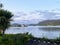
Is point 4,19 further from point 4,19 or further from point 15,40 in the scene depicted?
point 15,40

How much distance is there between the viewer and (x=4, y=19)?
22.5 meters

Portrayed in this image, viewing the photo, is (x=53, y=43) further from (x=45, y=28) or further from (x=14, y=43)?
(x=45, y=28)

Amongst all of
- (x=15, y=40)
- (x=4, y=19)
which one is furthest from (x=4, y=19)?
(x=15, y=40)

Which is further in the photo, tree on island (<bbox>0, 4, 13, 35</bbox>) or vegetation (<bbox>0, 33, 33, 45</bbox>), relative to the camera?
tree on island (<bbox>0, 4, 13, 35</bbox>)

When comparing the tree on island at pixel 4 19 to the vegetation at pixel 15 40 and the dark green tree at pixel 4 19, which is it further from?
the vegetation at pixel 15 40

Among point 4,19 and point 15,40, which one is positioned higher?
point 4,19

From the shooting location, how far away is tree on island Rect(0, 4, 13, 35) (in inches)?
886

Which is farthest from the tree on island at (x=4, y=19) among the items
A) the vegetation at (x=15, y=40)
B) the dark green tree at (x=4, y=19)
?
the vegetation at (x=15, y=40)

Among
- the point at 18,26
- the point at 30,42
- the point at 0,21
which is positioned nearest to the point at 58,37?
the point at 30,42

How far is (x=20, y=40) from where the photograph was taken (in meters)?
13.7

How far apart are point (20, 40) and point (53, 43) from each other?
3.00 m

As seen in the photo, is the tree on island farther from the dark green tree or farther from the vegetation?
the vegetation

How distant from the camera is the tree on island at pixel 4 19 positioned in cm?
2249

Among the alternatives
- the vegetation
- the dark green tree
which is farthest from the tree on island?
the vegetation
